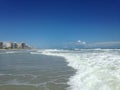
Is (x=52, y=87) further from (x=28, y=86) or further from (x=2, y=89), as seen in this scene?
(x=2, y=89)

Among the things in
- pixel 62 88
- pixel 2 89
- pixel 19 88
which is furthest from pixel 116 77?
pixel 2 89

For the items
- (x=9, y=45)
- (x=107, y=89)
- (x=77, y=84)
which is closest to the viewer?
(x=107, y=89)

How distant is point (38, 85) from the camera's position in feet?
29.6

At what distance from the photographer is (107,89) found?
7.35m

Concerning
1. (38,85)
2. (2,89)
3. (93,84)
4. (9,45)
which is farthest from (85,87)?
(9,45)

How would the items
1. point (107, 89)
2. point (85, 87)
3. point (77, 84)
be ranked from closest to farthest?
point (107, 89) < point (85, 87) < point (77, 84)

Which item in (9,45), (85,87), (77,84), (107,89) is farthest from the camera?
(9,45)

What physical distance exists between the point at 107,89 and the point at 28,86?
342 cm

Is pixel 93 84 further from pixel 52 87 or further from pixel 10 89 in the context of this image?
pixel 10 89

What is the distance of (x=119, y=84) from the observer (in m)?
7.58

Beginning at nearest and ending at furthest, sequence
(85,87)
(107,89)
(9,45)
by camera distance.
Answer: (107,89), (85,87), (9,45)

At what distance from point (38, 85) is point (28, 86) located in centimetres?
45

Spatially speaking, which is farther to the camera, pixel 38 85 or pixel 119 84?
pixel 38 85

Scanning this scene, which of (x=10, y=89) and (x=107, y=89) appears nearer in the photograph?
(x=107, y=89)
